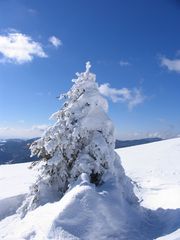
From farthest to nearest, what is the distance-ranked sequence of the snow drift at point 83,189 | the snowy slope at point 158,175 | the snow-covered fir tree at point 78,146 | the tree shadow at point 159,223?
the snowy slope at point 158,175 → the snow-covered fir tree at point 78,146 → the tree shadow at point 159,223 → the snow drift at point 83,189

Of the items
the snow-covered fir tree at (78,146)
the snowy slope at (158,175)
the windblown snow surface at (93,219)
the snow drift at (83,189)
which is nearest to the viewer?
the windblown snow surface at (93,219)

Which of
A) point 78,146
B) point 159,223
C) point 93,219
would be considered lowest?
point 159,223

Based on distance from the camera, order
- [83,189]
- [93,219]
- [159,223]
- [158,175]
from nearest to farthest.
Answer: [93,219]
[83,189]
[159,223]
[158,175]

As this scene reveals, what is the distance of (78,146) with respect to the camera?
38.9 feet

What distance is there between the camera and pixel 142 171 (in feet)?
74.5

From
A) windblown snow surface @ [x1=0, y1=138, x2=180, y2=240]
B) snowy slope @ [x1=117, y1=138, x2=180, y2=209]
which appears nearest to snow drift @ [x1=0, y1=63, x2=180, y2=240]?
windblown snow surface @ [x1=0, y1=138, x2=180, y2=240]

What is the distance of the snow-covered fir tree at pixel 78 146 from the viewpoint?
37.2ft

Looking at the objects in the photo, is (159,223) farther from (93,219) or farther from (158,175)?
(158,175)

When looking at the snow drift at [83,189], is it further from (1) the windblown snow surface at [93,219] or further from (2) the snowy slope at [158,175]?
(2) the snowy slope at [158,175]

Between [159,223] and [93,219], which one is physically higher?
[93,219]

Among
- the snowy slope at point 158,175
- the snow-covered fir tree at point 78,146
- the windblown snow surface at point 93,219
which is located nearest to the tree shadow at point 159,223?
the windblown snow surface at point 93,219

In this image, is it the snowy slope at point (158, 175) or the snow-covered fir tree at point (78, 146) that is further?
the snowy slope at point (158, 175)

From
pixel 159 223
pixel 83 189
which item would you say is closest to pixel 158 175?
pixel 159 223

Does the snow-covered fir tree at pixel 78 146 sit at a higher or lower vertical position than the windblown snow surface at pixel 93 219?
higher
